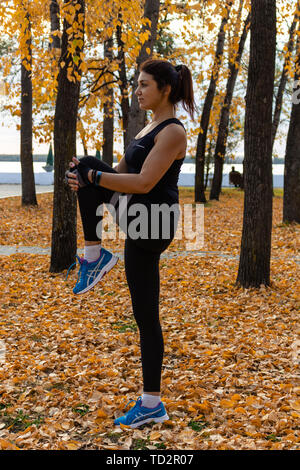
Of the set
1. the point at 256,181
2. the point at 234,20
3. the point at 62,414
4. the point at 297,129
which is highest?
the point at 234,20

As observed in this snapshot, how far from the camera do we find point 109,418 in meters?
3.73

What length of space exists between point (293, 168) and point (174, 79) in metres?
10.1

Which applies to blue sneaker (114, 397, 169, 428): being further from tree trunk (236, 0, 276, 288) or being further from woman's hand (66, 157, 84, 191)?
tree trunk (236, 0, 276, 288)

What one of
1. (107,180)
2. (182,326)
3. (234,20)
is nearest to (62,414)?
(107,180)

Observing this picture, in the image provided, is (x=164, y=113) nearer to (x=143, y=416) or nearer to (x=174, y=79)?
(x=174, y=79)

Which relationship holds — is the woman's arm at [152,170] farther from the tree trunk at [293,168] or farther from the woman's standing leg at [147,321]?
the tree trunk at [293,168]

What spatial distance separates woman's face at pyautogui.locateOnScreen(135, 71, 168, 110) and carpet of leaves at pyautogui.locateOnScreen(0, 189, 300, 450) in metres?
2.09

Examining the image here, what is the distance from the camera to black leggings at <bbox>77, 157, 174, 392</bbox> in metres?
2.95

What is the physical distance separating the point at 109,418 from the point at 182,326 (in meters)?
2.28

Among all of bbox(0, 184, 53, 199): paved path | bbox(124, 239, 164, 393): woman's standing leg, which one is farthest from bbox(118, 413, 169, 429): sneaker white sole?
bbox(0, 184, 53, 199): paved path

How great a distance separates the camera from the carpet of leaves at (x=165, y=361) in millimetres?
3490

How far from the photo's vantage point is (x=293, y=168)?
12.5 m

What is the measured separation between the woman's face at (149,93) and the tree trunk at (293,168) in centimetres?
984

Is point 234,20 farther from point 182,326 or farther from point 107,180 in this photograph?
point 107,180
